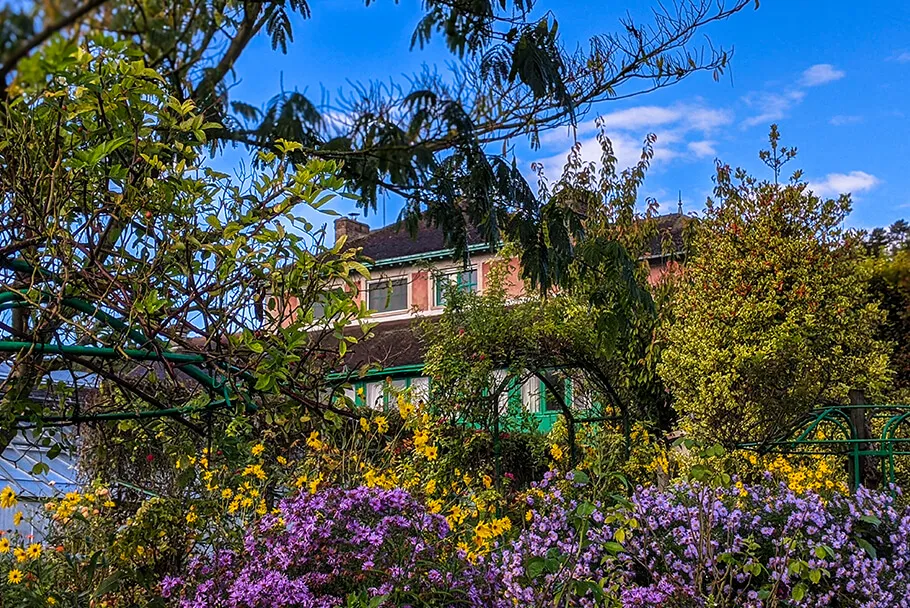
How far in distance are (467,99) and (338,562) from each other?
69.9 inches

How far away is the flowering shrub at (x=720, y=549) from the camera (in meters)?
3.38

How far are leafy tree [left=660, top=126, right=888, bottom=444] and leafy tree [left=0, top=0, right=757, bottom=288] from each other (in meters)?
5.74

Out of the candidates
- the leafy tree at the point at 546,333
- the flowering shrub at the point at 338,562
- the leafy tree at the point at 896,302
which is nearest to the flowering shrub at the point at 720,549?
the flowering shrub at the point at 338,562

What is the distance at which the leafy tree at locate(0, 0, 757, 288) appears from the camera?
3018 millimetres

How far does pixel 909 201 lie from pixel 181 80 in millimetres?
11465

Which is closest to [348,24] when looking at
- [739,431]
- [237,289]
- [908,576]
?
[237,289]

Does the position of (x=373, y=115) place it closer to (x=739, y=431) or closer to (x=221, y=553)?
(x=221, y=553)

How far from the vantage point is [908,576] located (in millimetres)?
3926

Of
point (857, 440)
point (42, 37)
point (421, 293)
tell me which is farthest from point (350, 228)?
point (42, 37)

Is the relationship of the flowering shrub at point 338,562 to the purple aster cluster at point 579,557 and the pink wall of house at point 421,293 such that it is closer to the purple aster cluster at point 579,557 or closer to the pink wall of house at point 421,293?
the purple aster cluster at point 579,557

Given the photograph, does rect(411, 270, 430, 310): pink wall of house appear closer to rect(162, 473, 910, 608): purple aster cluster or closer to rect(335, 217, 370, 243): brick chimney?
rect(335, 217, 370, 243): brick chimney

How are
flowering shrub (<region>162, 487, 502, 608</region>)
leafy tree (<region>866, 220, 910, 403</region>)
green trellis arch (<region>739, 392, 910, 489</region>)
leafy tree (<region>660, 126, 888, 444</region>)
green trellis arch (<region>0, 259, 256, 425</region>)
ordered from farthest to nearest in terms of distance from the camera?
leafy tree (<region>866, 220, 910, 403</region>) → leafy tree (<region>660, 126, 888, 444</region>) → green trellis arch (<region>739, 392, 910, 489</region>) → flowering shrub (<region>162, 487, 502, 608</region>) → green trellis arch (<region>0, 259, 256, 425</region>)

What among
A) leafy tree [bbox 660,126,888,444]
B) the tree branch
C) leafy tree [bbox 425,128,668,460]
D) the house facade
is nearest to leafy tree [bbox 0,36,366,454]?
the tree branch

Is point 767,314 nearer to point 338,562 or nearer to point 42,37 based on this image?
point 338,562
